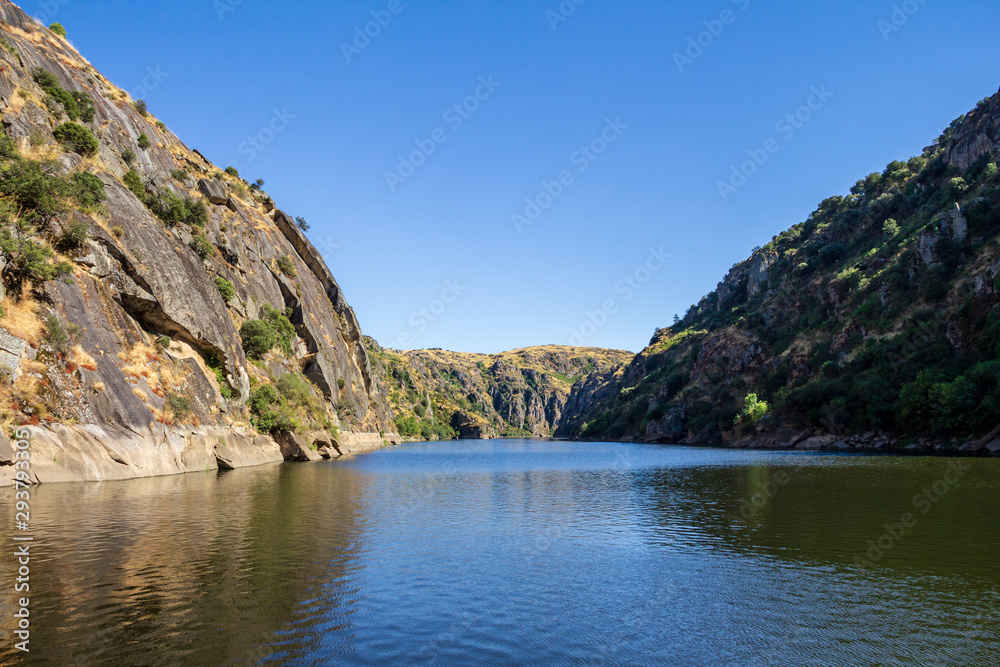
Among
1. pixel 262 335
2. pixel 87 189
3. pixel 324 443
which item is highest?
pixel 87 189

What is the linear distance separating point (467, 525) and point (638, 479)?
24.6 m

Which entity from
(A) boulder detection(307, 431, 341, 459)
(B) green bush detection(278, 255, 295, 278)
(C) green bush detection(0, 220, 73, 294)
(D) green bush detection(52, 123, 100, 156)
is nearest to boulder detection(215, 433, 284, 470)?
(A) boulder detection(307, 431, 341, 459)

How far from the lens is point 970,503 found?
85.8 ft

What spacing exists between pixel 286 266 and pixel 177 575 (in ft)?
276

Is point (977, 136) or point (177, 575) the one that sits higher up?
point (977, 136)

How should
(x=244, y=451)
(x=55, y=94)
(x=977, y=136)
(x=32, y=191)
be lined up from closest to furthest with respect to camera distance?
(x=32, y=191) → (x=244, y=451) → (x=55, y=94) → (x=977, y=136)

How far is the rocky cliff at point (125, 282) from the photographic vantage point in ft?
114

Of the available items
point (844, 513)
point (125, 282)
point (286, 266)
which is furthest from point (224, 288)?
point (844, 513)

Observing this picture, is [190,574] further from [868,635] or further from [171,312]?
[171,312]

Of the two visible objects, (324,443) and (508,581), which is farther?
(324,443)

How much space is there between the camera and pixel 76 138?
50.5 m

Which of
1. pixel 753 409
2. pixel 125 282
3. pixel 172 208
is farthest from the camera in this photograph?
pixel 753 409

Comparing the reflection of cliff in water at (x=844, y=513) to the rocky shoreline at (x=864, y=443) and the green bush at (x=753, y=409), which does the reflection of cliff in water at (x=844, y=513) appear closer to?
the rocky shoreline at (x=864, y=443)

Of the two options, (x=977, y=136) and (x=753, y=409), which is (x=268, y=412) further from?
(x=977, y=136)
